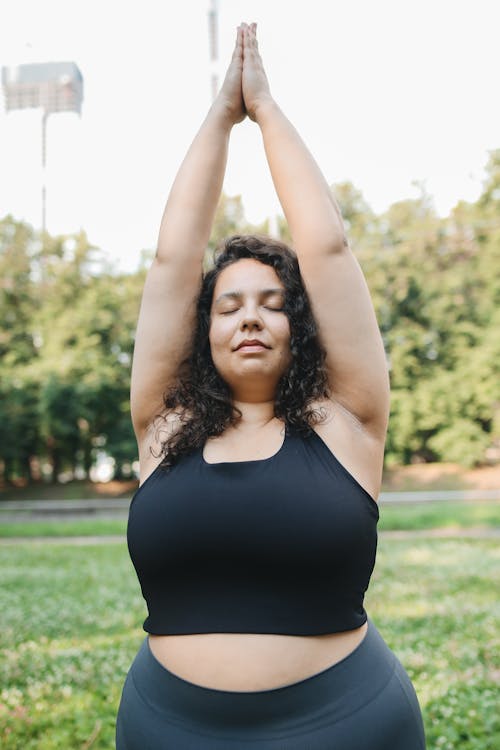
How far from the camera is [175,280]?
1.77 meters

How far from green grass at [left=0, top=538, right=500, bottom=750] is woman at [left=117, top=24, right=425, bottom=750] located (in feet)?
7.37

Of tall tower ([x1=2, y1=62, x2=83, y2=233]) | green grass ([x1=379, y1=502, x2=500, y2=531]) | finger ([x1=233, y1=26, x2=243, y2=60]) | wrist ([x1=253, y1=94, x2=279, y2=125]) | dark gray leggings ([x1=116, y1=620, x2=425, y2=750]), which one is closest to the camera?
dark gray leggings ([x1=116, y1=620, x2=425, y2=750])

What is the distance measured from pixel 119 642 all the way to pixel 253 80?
466 centimetres

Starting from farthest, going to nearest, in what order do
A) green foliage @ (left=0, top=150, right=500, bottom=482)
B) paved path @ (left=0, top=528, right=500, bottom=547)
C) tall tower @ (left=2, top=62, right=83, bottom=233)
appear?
tall tower @ (left=2, top=62, right=83, bottom=233)
green foliage @ (left=0, top=150, right=500, bottom=482)
paved path @ (left=0, top=528, right=500, bottom=547)

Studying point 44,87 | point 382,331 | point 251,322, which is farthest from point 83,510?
point 44,87

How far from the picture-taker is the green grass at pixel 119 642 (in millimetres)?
3541

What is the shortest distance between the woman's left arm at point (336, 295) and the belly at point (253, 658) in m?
0.52

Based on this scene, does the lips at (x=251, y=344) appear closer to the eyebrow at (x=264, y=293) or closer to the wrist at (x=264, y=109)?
the eyebrow at (x=264, y=293)

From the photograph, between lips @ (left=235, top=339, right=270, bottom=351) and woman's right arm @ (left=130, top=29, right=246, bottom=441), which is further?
woman's right arm @ (left=130, top=29, right=246, bottom=441)

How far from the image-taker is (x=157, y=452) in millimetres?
1701

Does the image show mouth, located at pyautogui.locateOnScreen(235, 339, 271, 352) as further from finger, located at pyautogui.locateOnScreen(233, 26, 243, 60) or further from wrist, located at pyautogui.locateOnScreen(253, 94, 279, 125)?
finger, located at pyautogui.locateOnScreen(233, 26, 243, 60)

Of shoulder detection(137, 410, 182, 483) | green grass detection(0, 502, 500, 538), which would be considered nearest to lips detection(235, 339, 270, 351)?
shoulder detection(137, 410, 182, 483)

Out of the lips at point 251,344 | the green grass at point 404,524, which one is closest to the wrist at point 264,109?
the lips at point 251,344

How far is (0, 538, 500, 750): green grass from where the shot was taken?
354 cm
